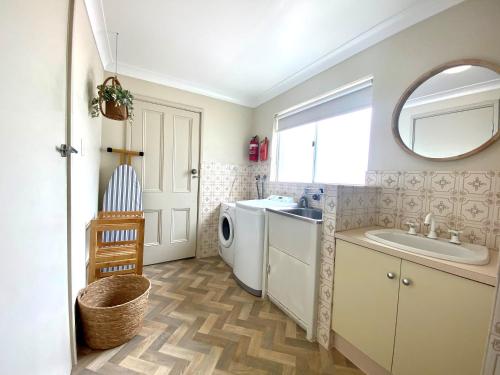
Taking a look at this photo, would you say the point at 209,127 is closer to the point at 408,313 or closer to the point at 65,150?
the point at 65,150

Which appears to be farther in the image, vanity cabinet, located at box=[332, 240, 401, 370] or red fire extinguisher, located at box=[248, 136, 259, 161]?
red fire extinguisher, located at box=[248, 136, 259, 161]

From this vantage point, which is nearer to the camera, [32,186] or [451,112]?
[32,186]

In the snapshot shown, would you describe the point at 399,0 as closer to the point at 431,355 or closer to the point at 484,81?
the point at 484,81

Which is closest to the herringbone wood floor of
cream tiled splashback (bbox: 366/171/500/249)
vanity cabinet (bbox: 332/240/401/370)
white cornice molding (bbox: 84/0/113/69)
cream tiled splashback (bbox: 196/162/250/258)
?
vanity cabinet (bbox: 332/240/401/370)

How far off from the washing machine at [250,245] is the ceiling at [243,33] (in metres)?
1.50

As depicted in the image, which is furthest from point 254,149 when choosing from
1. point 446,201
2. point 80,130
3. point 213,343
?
point 213,343

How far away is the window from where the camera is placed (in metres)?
1.84

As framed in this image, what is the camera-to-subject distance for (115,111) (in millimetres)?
1624

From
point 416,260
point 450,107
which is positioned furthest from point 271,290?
point 450,107

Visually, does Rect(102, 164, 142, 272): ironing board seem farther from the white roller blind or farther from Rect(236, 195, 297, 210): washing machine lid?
the white roller blind

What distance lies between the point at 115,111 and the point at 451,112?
7.83 ft

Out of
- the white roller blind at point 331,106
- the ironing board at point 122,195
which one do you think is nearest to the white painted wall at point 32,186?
the ironing board at point 122,195

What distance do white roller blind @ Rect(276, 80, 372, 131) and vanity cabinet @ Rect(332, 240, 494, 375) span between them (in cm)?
131

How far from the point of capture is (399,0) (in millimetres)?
1320
